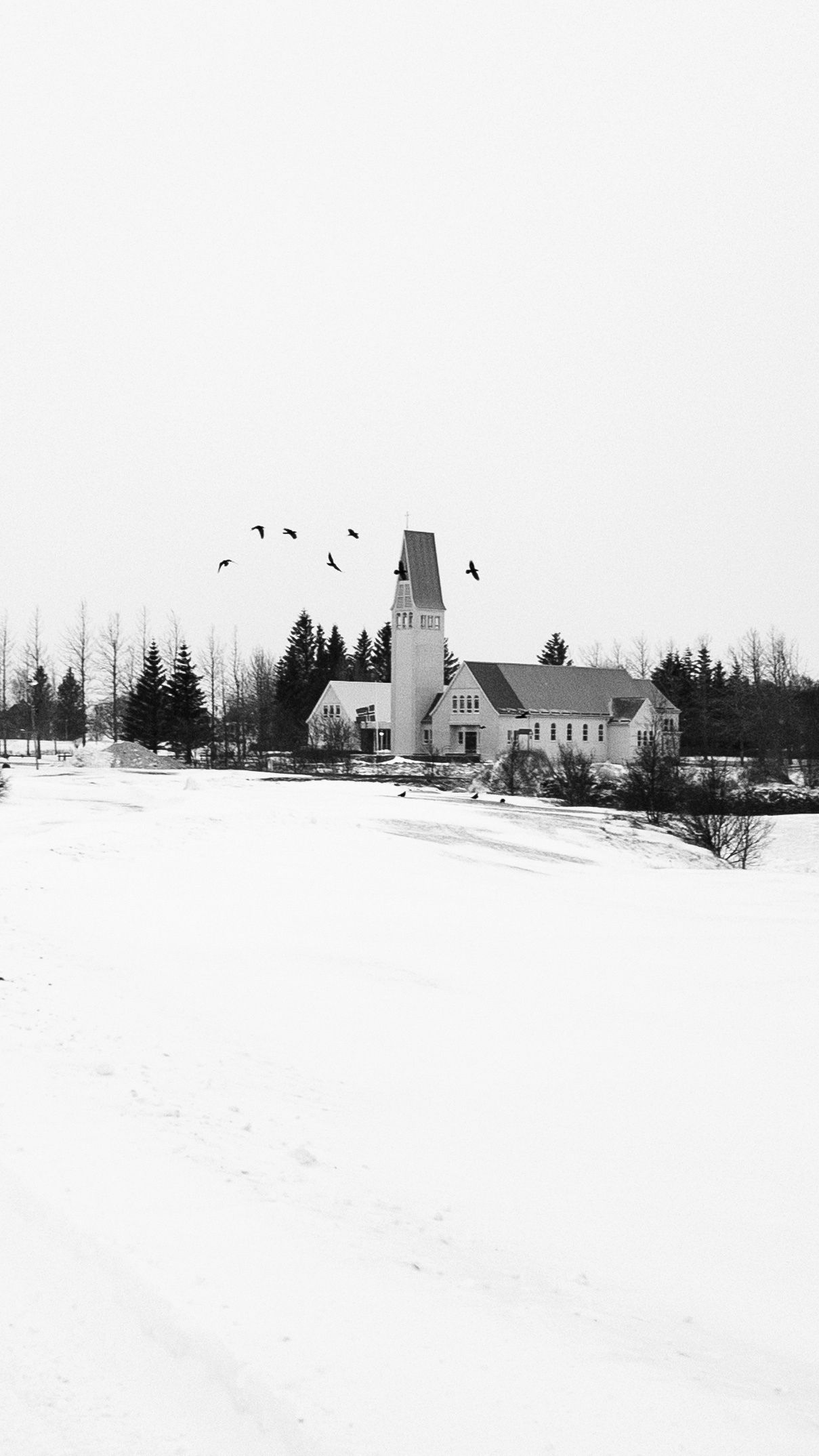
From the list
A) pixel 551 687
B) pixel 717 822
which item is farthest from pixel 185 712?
pixel 717 822

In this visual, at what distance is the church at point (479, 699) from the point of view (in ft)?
239

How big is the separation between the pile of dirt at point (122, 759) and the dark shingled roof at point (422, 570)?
21737mm

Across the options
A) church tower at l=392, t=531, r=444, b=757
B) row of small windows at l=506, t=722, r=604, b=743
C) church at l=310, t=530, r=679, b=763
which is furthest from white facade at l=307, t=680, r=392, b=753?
row of small windows at l=506, t=722, r=604, b=743

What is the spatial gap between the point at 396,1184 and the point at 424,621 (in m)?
68.1

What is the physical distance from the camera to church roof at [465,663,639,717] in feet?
238

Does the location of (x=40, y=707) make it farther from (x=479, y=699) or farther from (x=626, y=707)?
(x=626, y=707)

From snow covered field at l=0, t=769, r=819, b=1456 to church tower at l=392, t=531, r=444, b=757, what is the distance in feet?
192

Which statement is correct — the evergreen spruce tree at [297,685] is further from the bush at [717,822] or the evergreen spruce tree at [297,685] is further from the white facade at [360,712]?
the bush at [717,822]

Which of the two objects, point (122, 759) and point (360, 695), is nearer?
point (122, 759)

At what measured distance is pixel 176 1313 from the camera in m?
4.85

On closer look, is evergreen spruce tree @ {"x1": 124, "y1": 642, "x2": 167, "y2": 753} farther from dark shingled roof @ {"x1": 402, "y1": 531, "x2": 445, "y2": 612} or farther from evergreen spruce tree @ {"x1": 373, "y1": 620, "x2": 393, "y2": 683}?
evergreen spruce tree @ {"x1": 373, "y1": 620, "x2": 393, "y2": 683}

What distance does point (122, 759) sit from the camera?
56656 millimetres

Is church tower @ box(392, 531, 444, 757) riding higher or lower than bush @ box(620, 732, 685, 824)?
higher

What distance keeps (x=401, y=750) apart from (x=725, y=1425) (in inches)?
2752
